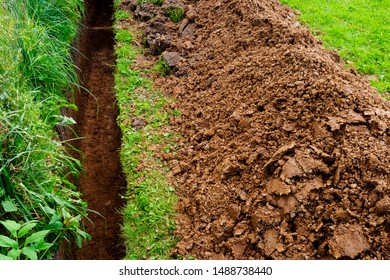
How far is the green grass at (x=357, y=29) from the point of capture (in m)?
5.31

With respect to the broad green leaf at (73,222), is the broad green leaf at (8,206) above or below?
above

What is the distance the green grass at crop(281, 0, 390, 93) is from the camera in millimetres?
5309

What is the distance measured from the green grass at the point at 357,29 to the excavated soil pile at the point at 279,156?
1.36 feet

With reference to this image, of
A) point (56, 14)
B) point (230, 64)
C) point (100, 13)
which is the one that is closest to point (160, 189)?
point (230, 64)

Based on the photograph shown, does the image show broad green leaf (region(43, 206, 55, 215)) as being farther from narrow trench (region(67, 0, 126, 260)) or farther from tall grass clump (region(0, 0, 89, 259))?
narrow trench (region(67, 0, 126, 260))

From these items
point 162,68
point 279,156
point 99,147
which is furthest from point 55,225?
point 162,68

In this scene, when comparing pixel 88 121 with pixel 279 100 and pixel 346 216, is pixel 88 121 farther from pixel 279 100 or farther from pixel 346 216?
pixel 346 216

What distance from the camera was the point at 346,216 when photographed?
10.2 feet

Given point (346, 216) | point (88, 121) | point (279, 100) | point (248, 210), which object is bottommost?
point (88, 121)

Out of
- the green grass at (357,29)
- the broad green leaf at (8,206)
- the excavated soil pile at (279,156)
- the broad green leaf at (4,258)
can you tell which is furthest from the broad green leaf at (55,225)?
the green grass at (357,29)

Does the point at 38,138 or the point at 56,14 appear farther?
the point at 56,14

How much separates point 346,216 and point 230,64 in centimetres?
280

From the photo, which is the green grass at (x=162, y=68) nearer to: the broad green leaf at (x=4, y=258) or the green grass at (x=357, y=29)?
the green grass at (x=357, y=29)

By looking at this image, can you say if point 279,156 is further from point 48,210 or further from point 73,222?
point 48,210
